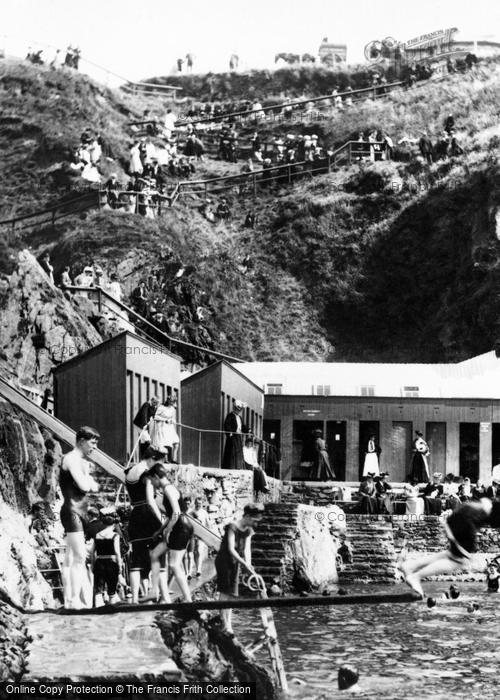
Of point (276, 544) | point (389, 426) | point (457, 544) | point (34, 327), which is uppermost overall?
point (34, 327)

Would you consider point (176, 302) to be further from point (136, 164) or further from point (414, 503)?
point (414, 503)

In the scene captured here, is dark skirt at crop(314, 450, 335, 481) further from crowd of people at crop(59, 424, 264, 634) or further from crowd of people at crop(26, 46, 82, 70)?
crowd of people at crop(26, 46, 82, 70)

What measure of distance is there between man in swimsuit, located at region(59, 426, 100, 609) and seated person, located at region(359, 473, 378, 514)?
23.0m

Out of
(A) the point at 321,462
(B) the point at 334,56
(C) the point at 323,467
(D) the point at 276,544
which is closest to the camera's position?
(D) the point at 276,544

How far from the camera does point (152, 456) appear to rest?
49.5 feet

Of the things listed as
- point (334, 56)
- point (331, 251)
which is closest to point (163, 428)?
point (331, 251)

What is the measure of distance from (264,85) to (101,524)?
86.9 metres

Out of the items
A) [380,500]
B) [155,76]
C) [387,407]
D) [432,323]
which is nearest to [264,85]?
[155,76]

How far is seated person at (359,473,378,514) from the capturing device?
3725cm

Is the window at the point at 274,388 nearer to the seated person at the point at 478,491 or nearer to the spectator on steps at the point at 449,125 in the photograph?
the seated person at the point at 478,491

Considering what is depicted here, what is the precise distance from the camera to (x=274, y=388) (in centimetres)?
4588

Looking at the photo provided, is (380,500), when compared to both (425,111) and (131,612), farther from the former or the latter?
(425,111)

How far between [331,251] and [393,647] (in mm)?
52571

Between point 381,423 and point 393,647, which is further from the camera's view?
point 381,423
